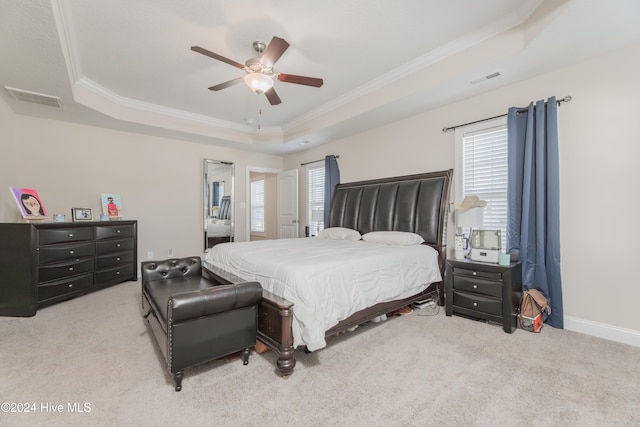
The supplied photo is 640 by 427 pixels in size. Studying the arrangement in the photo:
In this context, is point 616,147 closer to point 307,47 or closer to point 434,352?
point 434,352

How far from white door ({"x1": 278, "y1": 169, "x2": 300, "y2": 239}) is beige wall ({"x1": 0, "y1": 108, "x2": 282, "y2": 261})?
36.1 inches

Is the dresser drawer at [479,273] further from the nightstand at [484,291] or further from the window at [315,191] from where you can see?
the window at [315,191]

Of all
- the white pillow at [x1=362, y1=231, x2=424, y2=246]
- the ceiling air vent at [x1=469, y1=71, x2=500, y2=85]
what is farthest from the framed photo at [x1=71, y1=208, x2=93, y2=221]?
the ceiling air vent at [x1=469, y1=71, x2=500, y2=85]

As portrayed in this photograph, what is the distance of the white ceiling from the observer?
234 centimetres

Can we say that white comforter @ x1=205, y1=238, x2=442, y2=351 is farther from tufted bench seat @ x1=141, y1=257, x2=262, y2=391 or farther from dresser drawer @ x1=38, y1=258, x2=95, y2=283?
dresser drawer @ x1=38, y1=258, x2=95, y2=283

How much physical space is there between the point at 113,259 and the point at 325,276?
12.7 ft

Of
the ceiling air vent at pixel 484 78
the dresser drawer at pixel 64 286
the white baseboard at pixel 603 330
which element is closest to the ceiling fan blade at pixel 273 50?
the ceiling air vent at pixel 484 78

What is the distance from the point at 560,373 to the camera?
6.59 ft

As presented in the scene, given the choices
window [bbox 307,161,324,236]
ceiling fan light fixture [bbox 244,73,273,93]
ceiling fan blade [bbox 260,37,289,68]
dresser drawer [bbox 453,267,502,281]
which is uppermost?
ceiling fan blade [bbox 260,37,289,68]

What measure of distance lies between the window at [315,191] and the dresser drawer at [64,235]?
367 centimetres

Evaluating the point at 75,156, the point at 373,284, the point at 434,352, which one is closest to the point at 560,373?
the point at 434,352

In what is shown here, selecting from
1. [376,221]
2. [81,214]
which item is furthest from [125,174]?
[376,221]

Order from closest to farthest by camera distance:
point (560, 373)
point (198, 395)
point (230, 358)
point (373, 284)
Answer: point (198, 395) < point (560, 373) < point (230, 358) < point (373, 284)

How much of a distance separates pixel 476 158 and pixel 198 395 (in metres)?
3.79
